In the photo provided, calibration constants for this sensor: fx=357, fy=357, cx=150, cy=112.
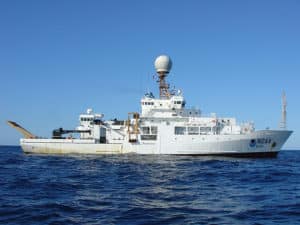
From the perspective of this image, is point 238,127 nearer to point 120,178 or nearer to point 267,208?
point 120,178

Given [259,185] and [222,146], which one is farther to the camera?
[222,146]

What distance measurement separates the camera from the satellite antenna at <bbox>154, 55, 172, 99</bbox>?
58562 millimetres

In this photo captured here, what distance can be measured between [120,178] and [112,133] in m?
31.1

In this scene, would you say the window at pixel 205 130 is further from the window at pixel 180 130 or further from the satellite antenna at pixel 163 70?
the satellite antenna at pixel 163 70

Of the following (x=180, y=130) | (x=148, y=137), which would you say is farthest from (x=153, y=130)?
(x=180, y=130)

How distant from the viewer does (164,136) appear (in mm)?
49188

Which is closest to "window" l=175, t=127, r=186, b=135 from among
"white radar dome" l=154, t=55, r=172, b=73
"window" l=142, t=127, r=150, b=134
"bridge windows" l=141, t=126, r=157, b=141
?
"bridge windows" l=141, t=126, r=157, b=141

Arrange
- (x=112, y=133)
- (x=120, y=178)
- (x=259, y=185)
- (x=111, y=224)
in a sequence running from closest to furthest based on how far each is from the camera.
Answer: (x=111, y=224)
(x=259, y=185)
(x=120, y=178)
(x=112, y=133)

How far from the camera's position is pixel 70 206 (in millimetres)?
13328

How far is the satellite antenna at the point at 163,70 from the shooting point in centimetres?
5856

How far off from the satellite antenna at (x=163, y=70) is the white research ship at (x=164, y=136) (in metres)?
0.76

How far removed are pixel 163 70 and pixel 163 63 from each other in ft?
3.76

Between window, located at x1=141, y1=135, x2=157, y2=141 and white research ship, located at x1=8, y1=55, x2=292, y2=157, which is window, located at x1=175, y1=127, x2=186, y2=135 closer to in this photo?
white research ship, located at x1=8, y1=55, x2=292, y2=157

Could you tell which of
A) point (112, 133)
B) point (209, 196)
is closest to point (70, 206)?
point (209, 196)
